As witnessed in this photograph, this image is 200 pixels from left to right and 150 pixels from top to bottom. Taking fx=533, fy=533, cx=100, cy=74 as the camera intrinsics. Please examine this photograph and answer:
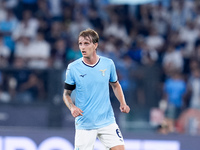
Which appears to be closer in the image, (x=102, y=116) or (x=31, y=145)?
Answer: (x=102, y=116)

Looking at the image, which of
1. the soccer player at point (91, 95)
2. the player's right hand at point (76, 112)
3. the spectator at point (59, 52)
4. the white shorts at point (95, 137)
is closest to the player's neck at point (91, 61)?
the soccer player at point (91, 95)

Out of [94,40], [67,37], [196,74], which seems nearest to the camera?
[94,40]

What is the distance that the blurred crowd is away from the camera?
11188 mm

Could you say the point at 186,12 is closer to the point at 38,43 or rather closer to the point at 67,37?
the point at 67,37

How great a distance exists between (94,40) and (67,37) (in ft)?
22.4

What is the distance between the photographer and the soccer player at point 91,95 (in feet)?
22.2

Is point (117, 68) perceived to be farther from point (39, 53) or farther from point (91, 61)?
point (91, 61)

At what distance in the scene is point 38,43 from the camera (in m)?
12.7

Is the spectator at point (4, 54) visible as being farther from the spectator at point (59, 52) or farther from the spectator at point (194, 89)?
the spectator at point (194, 89)

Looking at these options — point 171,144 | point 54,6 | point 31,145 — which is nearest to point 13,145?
point 31,145

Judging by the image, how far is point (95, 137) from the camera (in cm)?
688

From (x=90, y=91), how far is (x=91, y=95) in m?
0.05

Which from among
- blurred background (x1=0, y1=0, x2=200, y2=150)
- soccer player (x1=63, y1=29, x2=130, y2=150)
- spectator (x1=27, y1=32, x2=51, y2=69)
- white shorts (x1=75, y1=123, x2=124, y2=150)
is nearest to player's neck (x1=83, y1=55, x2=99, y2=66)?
soccer player (x1=63, y1=29, x2=130, y2=150)

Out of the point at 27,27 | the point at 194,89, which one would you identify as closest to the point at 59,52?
the point at 27,27
